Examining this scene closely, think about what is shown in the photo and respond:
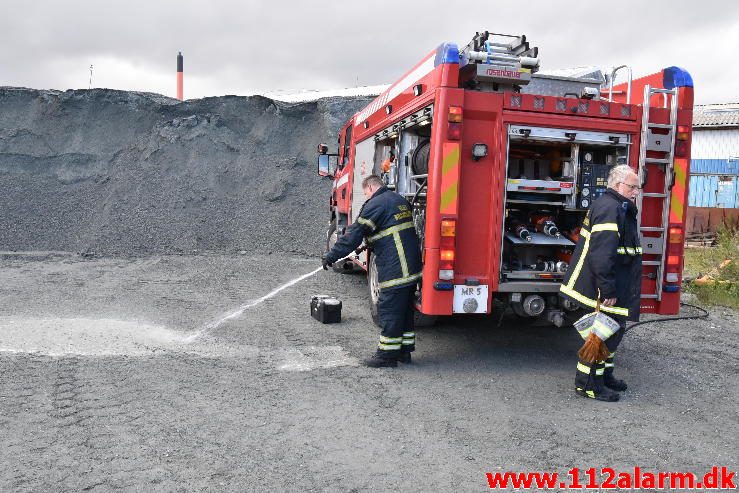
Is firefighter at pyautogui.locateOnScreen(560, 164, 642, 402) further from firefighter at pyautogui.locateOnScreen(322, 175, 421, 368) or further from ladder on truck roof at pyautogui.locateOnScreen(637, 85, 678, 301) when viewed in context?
firefighter at pyautogui.locateOnScreen(322, 175, 421, 368)

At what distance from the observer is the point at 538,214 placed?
623cm

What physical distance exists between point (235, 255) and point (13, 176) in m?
8.85

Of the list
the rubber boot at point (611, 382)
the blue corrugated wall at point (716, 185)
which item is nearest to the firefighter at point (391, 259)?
the rubber boot at point (611, 382)

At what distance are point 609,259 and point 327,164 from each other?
25.7 feet

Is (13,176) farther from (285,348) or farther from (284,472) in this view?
(284,472)

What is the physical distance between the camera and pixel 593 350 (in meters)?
4.79

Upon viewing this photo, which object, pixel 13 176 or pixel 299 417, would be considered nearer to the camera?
pixel 299 417

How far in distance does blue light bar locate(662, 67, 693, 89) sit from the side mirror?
263 inches

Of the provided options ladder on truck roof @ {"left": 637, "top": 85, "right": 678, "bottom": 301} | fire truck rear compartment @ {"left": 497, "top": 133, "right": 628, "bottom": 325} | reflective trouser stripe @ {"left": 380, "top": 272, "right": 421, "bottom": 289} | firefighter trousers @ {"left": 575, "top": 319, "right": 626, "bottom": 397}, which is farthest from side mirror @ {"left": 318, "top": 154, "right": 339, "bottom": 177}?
firefighter trousers @ {"left": 575, "top": 319, "right": 626, "bottom": 397}

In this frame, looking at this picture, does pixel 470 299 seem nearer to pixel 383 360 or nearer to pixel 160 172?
pixel 383 360

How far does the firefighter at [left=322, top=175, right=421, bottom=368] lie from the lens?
18.7 ft

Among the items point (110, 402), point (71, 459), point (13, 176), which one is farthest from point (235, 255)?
point (71, 459)

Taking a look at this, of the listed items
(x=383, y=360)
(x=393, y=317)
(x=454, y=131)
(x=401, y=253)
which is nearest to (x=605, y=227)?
(x=454, y=131)

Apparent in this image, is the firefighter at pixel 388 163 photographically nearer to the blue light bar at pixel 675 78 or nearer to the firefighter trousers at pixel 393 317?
the firefighter trousers at pixel 393 317
